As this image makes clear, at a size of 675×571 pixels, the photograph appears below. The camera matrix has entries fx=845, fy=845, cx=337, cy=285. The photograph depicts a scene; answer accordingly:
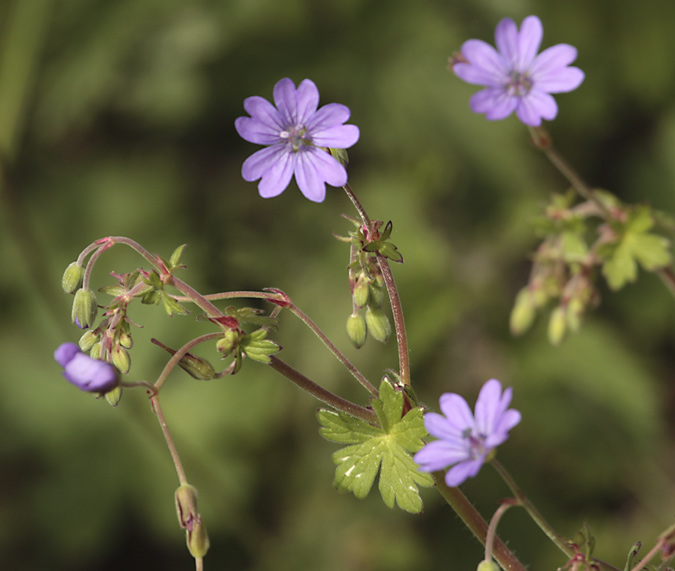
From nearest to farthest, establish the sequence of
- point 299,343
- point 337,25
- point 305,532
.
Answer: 1. point 305,532
2. point 299,343
3. point 337,25

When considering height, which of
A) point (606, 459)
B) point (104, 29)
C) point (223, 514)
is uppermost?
point (104, 29)

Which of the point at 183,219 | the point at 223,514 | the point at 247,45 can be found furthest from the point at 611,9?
the point at 223,514

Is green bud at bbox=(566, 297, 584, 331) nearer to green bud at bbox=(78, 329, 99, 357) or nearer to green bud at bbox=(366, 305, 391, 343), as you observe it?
green bud at bbox=(366, 305, 391, 343)

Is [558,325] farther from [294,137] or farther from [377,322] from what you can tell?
[294,137]

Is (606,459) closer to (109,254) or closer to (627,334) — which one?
(627,334)

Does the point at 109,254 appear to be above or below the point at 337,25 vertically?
below

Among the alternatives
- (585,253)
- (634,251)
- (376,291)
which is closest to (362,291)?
(376,291)
